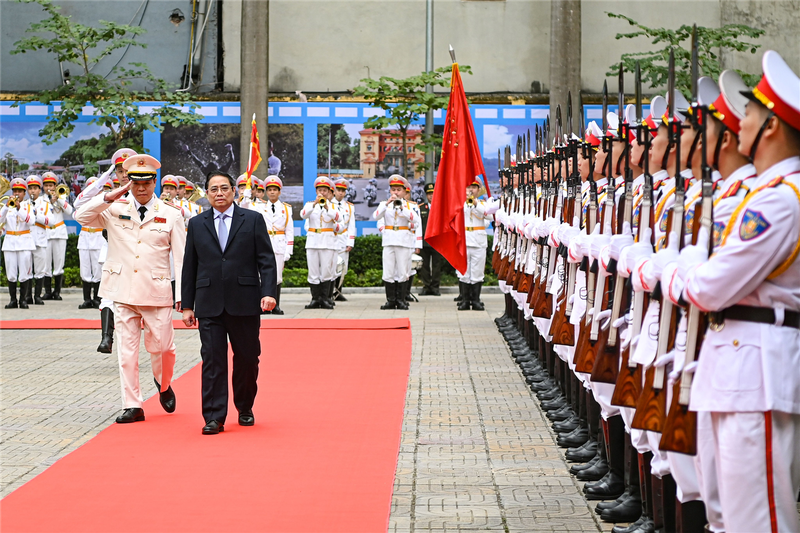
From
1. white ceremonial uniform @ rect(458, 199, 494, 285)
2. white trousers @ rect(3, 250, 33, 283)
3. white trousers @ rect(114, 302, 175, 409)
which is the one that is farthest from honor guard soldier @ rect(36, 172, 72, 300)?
white trousers @ rect(114, 302, 175, 409)

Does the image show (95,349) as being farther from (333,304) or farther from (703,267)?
(703,267)

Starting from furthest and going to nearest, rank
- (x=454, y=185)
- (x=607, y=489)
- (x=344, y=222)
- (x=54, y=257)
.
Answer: (x=54, y=257), (x=344, y=222), (x=454, y=185), (x=607, y=489)

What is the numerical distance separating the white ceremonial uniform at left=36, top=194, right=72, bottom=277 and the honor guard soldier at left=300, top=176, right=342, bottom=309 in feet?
14.3

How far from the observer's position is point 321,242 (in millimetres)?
17328

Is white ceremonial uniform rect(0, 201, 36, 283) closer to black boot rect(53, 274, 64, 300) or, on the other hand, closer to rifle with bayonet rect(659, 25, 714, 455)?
black boot rect(53, 274, 64, 300)

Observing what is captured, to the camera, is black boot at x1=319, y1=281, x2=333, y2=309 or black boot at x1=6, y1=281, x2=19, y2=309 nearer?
black boot at x1=319, y1=281, x2=333, y2=309

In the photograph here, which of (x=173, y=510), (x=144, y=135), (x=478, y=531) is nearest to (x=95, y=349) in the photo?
(x=173, y=510)

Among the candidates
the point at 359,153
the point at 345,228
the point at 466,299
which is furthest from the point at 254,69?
the point at 466,299

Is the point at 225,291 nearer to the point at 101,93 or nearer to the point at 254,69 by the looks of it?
the point at 254,69

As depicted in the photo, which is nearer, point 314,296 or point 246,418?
point 246,418

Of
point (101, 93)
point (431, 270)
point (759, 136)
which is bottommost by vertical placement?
point (431, 270)

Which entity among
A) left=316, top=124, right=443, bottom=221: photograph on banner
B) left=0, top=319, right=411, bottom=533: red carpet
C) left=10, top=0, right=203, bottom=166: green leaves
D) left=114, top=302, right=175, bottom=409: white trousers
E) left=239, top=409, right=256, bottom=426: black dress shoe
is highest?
left=10, top=0, right=203, bottom=166: green leaves

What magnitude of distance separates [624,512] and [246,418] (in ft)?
10.7

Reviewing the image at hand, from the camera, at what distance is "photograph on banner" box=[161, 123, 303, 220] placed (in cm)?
2327
